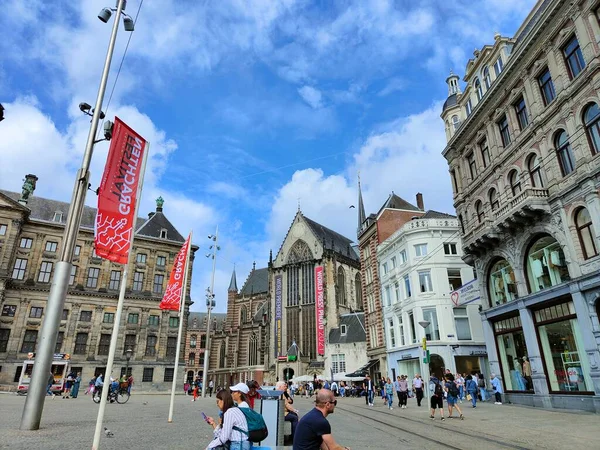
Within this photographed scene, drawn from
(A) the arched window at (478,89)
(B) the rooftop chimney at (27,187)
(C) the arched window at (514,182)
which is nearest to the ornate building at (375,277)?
(A) the arched window at (478,89)

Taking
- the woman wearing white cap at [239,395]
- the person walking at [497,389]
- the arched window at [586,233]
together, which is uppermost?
the arched window at [586,233]

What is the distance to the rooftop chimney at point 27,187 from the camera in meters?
44.8

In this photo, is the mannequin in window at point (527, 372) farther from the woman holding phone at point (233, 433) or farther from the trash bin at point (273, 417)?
the woman holding phone at point (233, 433)

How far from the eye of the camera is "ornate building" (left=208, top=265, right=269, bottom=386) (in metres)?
68.5

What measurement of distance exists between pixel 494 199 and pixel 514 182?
1.90 meters

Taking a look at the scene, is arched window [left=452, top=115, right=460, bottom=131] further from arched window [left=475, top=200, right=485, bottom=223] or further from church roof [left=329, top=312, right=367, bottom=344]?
church roof [left=329, top=312, right=367, bottom=344]

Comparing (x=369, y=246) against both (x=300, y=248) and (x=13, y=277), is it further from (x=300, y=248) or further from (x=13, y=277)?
(x=13, y=277)

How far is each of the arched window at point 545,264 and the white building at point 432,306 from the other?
9580 millimetres

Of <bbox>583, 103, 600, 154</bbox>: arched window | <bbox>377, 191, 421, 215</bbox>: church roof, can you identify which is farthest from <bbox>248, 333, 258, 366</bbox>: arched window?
<bbox>583, 103, 600, 154</bbox>: arched window

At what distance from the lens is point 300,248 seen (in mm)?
69125

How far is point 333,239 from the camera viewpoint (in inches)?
2921

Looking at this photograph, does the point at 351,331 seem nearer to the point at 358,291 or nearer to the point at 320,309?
the point at 320,309

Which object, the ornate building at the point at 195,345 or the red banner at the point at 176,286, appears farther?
the ornate building at the point at 195,345

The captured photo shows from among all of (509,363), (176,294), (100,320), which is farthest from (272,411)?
(100,320)
